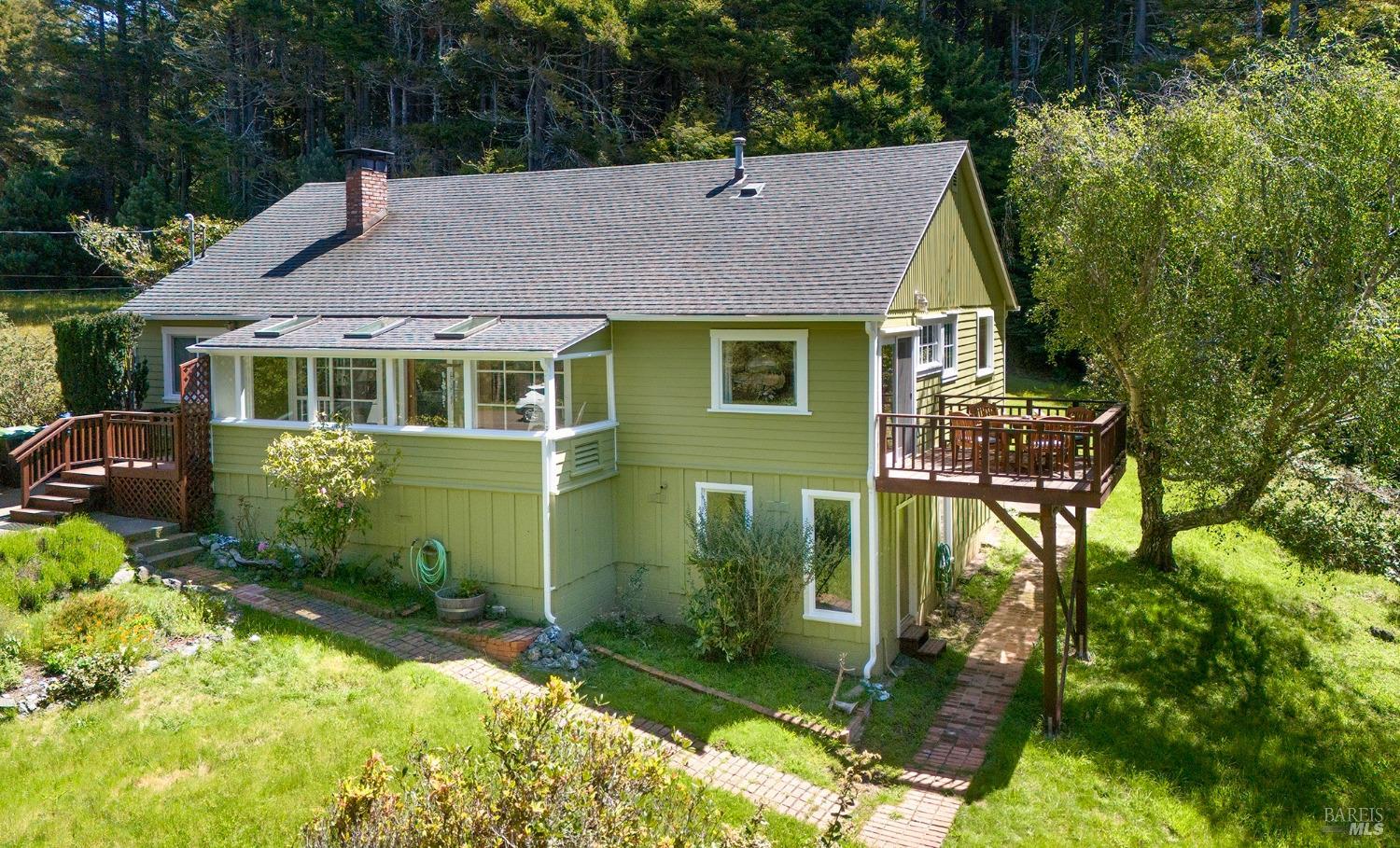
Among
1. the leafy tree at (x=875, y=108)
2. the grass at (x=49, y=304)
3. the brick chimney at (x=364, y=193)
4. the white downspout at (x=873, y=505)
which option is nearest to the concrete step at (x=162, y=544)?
the brick chimney at (x=364, y=193)

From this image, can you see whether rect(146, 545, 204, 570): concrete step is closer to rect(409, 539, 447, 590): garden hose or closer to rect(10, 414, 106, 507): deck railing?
rect(10, 414, 106, 507): deck railing

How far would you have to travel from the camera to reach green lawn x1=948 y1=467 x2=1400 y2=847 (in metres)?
10.5

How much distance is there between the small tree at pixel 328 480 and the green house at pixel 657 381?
1.50 ft

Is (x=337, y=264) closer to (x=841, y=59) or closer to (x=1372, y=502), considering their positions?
(x=1372, y=502)

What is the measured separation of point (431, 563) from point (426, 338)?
125 inches

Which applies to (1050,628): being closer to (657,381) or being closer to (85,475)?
(657,381)

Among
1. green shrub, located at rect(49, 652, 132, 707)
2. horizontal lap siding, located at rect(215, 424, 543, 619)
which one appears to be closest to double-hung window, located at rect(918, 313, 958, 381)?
horizontal lap siding, located at rect(215, 424, 543, 619)

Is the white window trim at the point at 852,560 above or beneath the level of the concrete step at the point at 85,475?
beneath

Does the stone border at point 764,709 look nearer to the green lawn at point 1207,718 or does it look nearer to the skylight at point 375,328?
the green lawn at point 1207,718

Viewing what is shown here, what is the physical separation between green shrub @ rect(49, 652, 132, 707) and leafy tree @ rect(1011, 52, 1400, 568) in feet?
47.1

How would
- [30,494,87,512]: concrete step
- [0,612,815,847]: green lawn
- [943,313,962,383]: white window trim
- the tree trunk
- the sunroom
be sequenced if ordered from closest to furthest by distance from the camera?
1. [0,612,815,847]: green lawn
2. the sunroom
3. [30,494,87,512]: concrete step
4. [943,313,962,383]: white window trim
5. the tree trunk

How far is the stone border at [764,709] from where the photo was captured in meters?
11.2

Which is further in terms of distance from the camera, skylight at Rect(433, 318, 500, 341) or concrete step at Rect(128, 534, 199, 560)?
concrete step at Rect(128, 534, 199, 560)

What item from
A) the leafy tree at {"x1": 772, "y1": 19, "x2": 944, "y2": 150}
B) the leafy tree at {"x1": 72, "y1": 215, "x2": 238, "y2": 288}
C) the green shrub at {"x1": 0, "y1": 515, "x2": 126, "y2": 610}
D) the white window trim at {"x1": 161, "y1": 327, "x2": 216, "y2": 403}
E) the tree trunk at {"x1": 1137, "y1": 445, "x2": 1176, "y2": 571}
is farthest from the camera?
the leafy tree at {"x1": 772, "y1": 19, "x2": 944, "y2": 150}
